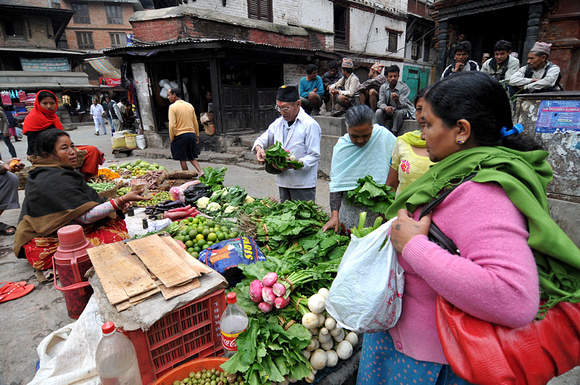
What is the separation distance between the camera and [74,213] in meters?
A: 3.10

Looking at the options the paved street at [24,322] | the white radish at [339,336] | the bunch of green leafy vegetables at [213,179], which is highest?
the bunch of green leafy vegetables at [213,179]

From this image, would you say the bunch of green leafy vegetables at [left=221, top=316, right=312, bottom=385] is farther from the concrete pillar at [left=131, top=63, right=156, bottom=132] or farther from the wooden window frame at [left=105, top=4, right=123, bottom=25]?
the wooden window frame at [left=105, top=4, right=123, bottom=25]

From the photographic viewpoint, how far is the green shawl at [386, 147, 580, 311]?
94cm

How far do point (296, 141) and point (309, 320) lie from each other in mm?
2373

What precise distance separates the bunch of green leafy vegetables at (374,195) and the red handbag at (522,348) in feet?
5.73

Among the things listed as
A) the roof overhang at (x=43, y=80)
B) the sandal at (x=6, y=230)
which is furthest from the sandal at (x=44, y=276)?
the roof overhang at (x=43, y=80)

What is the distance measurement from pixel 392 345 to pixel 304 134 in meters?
2.81

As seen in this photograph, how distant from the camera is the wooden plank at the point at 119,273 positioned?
195 cm

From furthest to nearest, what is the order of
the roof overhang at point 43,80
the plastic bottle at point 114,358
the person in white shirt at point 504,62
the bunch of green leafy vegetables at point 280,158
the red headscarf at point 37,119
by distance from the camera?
the roof overhang at point 43,80 < the person in white shirt at point 504,62 < the red headscarf at point 37,119 < the bunch of green leafy vegetables at point 280,158 < the plastic bottle at point 114,358

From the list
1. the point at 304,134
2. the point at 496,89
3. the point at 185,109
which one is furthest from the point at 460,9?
the point at 496,89

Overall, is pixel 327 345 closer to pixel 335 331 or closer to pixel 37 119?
pixel 335 331

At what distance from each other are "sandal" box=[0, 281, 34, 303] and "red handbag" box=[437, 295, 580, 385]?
4.06 metres

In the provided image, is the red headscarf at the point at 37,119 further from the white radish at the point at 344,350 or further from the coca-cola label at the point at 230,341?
the white radish at the point at 344,350

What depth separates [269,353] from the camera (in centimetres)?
202
